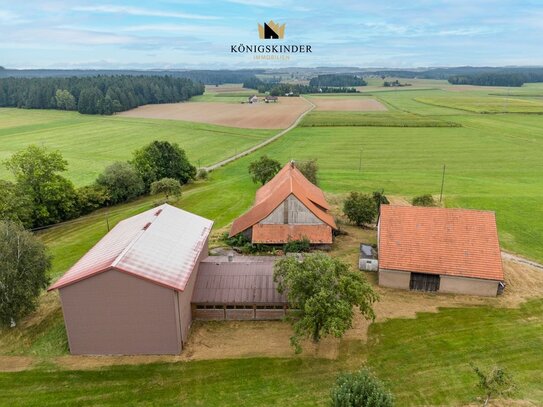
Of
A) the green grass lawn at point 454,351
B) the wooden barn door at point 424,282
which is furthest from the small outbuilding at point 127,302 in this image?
the wooden barn door at point 424,282

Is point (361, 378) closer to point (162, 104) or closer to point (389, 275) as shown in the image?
point (389, 275)

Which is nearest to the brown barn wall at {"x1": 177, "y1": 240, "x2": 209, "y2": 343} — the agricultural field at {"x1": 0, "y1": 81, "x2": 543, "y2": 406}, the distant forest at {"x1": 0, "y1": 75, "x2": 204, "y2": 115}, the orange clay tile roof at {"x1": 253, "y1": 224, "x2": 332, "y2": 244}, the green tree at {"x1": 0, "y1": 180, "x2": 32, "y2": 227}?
the agricultural field at {"x1": 0, "y1": 81, "x2": 543, "y2": 406}

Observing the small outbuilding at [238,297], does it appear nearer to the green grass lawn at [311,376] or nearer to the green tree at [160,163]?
the green grass lawn at [311,376]

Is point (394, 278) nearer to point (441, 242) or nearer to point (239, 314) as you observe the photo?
point (441, 242)

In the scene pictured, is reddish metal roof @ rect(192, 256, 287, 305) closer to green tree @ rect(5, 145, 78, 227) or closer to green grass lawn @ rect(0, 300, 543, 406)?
green grass lawn @ rect(0, 300, 543, 406)

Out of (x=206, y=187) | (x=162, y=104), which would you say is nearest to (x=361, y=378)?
(x=206, y=187)

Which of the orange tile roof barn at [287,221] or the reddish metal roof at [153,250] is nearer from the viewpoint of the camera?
the reddish metal roof at [153,250]
